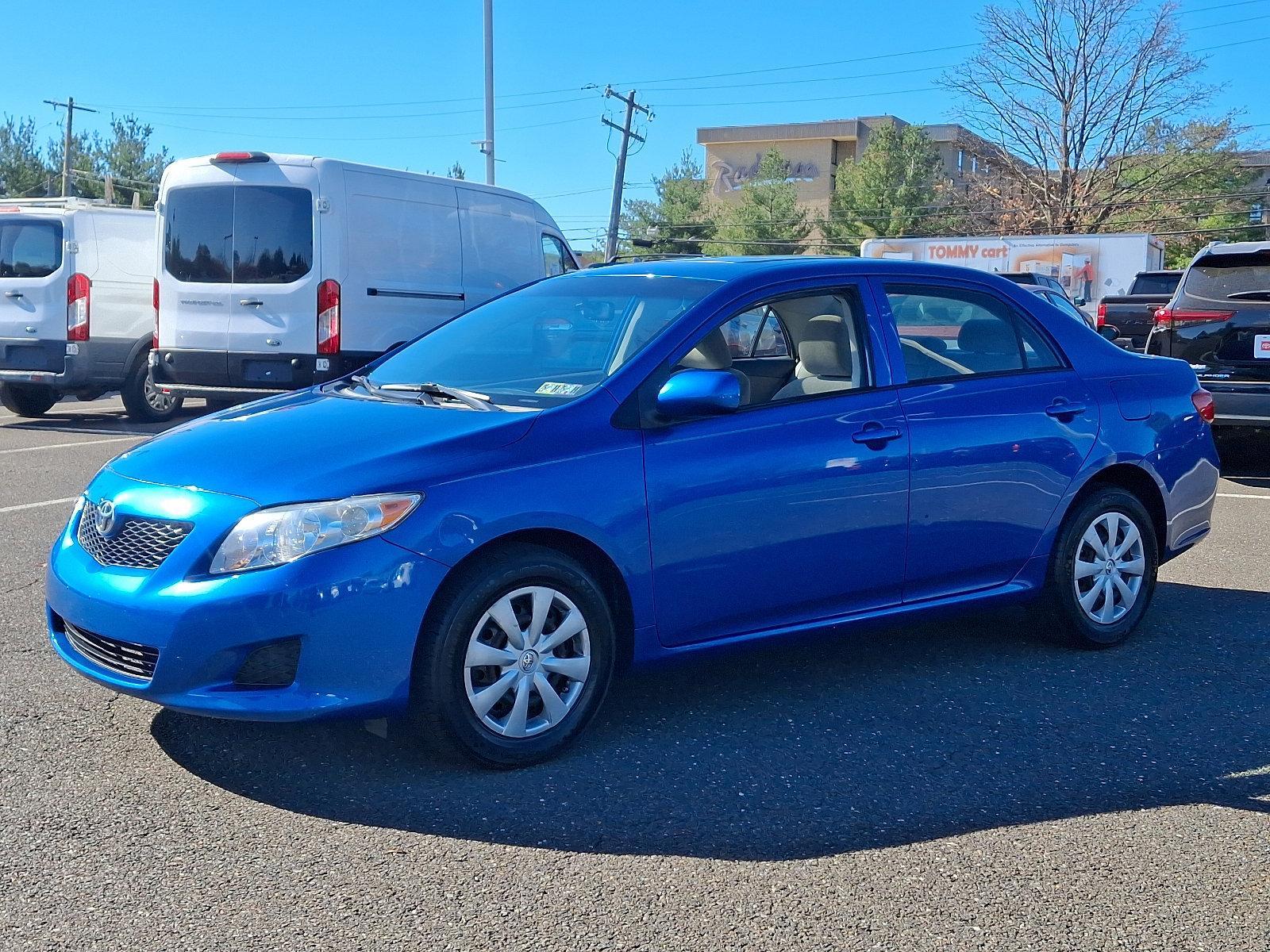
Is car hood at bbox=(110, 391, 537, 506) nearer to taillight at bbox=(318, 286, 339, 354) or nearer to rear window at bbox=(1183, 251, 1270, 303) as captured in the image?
taillight at bbox=(318, 286, 339, 354)

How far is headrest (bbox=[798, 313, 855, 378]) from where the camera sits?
16.2 ft

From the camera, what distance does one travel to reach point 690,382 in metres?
4.25

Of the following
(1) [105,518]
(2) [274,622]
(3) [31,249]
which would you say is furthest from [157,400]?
(2) [274,622]

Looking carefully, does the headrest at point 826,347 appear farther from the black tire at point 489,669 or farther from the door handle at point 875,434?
the black tire at point 489,669

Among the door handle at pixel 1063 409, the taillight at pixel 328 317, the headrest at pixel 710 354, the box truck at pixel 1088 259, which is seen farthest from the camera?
the box truck at pixel 1088 259

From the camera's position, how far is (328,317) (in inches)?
456

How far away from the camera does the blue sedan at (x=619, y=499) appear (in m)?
3.73

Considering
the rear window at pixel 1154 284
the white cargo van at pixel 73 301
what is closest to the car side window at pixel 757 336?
the white cargo van at pixel 73 301

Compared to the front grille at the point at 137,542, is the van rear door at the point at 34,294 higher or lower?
higher

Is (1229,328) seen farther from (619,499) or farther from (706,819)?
(706,819)

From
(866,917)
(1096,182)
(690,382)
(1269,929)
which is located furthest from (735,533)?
(1096,182)

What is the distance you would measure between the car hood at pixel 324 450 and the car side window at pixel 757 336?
1026 mm

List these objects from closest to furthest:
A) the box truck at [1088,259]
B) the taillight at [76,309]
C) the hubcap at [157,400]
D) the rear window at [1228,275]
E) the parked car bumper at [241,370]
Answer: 1. the rear window at [1228,275]
2. the parked car bumper at [241,370]
3. the taillight at [76,309]
4. the hubcap at [157,400]
5. the box truck at [1088,259]

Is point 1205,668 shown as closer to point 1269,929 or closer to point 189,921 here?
point 1269,929
